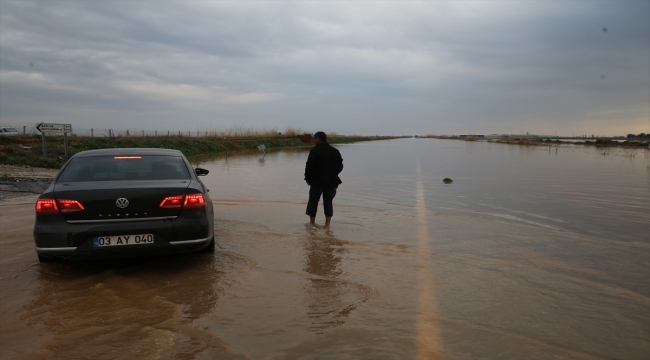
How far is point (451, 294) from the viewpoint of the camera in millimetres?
4672

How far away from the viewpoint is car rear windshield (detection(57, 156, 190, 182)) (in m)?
5.44

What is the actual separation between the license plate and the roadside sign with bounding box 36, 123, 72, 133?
16643mm

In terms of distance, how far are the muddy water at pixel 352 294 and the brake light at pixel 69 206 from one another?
0.82 metres

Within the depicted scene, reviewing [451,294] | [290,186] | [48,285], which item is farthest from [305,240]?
[290,186]

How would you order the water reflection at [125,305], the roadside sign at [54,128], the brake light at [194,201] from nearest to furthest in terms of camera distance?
the water reflection at [125,305], the brake light at [194,201], the roadside sign at [54,128]

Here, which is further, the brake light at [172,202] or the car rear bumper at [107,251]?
the brake light at [172,202]

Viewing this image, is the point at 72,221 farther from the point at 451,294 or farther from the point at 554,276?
the point at 554,276

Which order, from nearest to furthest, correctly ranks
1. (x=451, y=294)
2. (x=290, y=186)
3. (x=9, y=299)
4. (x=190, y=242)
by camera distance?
(x=9, y=299) < (x=451, y=294) < (x=190, y=242) < (x=290, y=186)

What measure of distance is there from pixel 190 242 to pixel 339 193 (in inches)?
318

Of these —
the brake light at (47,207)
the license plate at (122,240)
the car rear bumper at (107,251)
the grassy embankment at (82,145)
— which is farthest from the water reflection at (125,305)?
the grassy embankment at (82,145)

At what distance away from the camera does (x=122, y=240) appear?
485 cm

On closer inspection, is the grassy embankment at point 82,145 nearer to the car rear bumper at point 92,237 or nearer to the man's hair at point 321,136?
the man's hair at point 321,136

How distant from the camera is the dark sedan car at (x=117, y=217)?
4.78m

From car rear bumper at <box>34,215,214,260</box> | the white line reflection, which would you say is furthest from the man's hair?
car rear bumper at <box>34,215,214,260</box>
